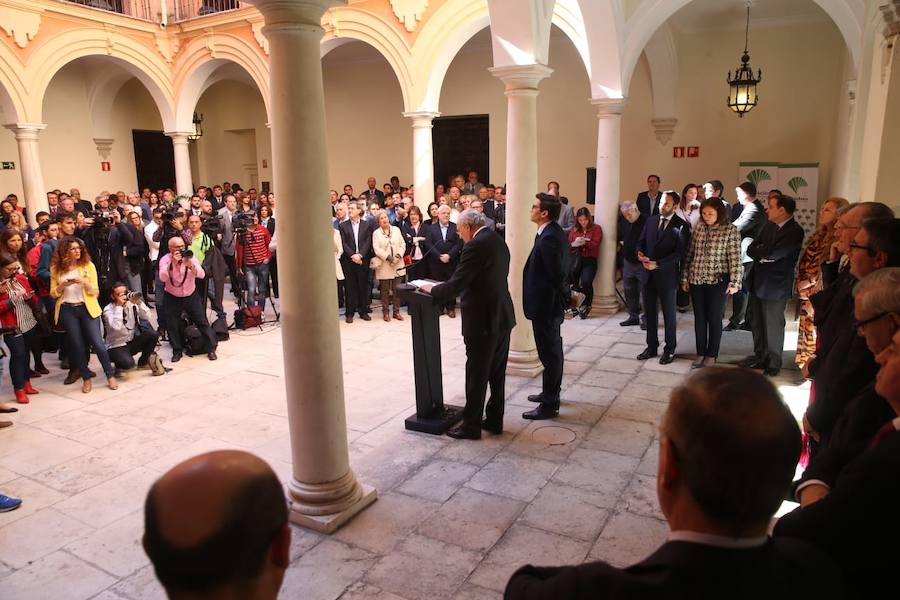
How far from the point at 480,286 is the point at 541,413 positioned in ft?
4.39

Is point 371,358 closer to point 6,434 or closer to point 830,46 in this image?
point 6,434

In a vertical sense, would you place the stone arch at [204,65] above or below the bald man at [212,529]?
above

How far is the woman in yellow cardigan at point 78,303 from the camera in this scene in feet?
20.5

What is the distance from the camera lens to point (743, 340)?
775 centimetres

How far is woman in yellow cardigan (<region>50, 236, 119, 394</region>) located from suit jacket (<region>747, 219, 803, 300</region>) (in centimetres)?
642

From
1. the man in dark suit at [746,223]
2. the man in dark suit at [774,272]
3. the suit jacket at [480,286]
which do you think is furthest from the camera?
the man in dark suit at [746,223]

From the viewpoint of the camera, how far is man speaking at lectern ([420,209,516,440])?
4734 millimetres

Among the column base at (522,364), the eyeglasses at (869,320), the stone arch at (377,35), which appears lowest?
the column base at (522,364)

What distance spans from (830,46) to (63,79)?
55.7 ft

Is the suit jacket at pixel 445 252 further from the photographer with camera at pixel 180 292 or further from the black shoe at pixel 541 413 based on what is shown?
the black shoe at pixel 541 413

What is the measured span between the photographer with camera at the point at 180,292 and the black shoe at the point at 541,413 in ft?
13.1

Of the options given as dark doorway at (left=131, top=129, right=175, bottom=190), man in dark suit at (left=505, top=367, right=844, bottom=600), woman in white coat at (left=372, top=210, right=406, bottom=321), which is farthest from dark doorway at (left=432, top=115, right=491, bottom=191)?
man in dark suit at (left=505, top=367, right=844, bottom=600)

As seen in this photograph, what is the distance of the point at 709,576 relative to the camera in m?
1.15

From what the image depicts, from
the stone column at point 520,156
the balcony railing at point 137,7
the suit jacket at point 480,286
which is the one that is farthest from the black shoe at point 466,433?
the balcony railing at point 137,7
